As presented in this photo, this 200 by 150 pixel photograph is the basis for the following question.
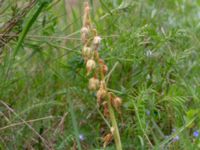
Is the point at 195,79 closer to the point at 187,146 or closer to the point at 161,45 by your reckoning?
the point at 161,45

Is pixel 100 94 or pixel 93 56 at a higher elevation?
pixel 93 56

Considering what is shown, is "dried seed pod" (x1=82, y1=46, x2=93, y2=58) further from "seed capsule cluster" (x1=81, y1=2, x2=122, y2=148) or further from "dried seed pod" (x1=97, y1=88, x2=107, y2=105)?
"dried seed pod" (x1=97, y1=88, x2=107, y2=105)

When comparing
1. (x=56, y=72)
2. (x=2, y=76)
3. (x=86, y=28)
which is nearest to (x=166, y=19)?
(x=56, y=72)

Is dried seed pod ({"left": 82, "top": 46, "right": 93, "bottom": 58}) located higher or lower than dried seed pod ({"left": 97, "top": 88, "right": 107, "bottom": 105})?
higher

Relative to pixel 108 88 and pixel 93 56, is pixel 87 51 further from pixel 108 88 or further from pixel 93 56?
pixel 108 88

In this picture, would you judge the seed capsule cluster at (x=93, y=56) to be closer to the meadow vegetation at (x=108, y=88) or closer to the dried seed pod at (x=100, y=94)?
the dried seed pod at (x=100, y=94)

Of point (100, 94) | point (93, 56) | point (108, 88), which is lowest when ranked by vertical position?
point (108, 88)

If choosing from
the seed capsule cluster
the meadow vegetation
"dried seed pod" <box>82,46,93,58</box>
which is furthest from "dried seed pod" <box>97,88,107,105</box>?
the meadow vegetation

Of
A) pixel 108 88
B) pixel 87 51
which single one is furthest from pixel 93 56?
pixel 108 88

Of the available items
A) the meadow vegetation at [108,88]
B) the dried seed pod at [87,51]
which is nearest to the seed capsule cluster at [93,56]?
the dried seed pod at [87,51]

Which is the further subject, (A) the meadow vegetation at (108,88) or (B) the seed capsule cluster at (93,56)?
(A) the meadow vegetation at (108,88)

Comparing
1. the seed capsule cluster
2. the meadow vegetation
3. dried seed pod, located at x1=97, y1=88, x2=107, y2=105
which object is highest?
the seed capsule cluster
